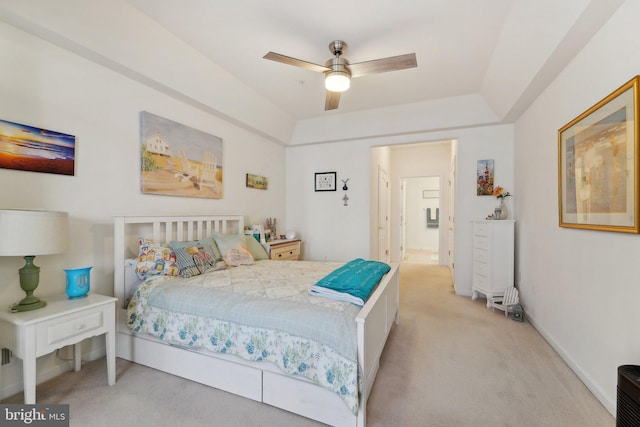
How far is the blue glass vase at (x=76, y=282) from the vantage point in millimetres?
1969

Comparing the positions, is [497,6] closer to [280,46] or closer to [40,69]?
[280,46]

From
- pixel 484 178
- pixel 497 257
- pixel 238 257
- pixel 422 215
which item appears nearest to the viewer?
pixel 238 257

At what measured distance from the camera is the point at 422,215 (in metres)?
9.13

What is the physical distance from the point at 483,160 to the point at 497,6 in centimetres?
232

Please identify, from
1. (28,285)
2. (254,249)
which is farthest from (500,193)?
(28,285)

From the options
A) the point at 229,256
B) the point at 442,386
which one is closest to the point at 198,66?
the point at 229,256

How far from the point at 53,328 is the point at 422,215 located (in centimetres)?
904

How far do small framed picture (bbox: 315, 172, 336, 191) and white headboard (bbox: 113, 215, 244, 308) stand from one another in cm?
177

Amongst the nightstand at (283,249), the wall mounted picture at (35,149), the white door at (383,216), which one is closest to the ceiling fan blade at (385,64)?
the wall mounted picture at (35,149)

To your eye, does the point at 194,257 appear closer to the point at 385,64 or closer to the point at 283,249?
the point at 283,249

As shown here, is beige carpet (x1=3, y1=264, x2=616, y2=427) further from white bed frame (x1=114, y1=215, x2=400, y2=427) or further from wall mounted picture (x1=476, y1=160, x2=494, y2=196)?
wall mounted picture (x1=476, y1=160, x2=494, y2=196)

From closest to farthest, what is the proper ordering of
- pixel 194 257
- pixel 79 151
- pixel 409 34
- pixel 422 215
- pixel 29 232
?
1. pixel 29 232
2. pixel 79 151
3. pixel 409 34
4. pixel 194 257
5. pixel 422 215

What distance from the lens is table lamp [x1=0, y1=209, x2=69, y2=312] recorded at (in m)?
1.59

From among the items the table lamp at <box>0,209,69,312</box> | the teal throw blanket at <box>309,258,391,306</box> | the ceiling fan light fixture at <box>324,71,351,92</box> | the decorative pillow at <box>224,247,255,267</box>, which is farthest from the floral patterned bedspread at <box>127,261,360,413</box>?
the ceiling fan light fixture at <box>324,71,351,92</box>
